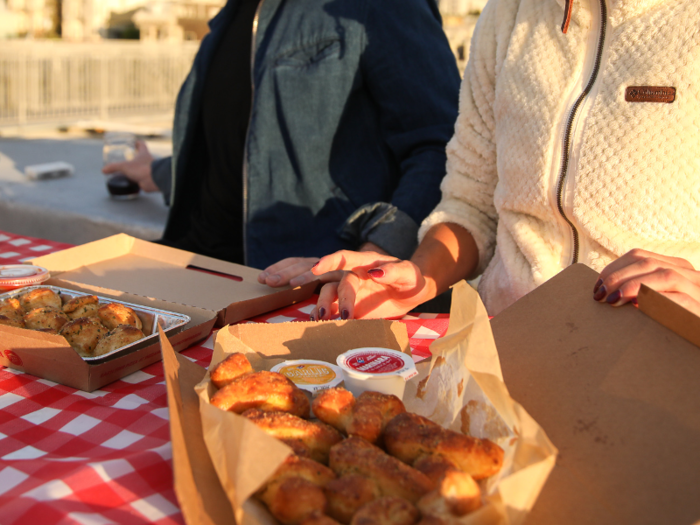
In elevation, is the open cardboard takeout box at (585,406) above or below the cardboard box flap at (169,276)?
above

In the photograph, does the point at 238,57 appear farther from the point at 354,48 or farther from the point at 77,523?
the point at 77,523

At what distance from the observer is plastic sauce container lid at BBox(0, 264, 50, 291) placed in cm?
129

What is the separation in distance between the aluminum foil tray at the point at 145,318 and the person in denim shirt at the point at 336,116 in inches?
33.6

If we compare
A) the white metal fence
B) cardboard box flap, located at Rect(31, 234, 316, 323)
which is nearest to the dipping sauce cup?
cardboard box flap, located at Rect(31, 234, 316, 323)

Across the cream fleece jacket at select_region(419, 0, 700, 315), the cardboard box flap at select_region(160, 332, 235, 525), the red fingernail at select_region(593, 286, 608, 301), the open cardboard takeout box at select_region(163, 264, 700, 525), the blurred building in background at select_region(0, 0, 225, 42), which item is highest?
the blurred building in background at select_region(0, 0, 225, 42)

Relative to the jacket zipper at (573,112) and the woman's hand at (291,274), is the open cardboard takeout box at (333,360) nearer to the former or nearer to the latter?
the woman's hand at (291,274)

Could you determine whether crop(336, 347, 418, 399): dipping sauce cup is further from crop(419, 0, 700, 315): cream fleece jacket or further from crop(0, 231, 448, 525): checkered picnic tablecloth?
crop(419, 0, 700, 315): cream fleece jacket

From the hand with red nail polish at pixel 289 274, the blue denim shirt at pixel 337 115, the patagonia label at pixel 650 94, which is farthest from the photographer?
the blue denim shirt at pixel 337 115

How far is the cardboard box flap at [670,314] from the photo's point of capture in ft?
2.32

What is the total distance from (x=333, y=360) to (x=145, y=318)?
416 millimetres

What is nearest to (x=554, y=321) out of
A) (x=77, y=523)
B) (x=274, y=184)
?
(x=77, y=523)

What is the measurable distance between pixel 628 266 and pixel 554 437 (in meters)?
0.31

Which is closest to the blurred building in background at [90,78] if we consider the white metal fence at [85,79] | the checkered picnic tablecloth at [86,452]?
the white metal fence at [85,79]

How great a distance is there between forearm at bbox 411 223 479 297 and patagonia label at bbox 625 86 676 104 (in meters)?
0.56
